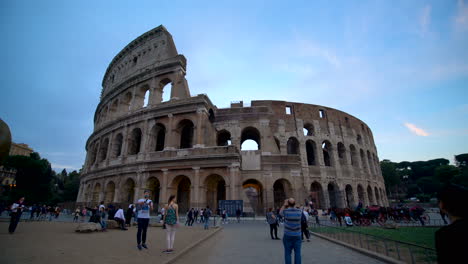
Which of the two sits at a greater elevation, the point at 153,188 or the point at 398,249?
the point at 153,188

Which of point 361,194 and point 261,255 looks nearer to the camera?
point 261,255

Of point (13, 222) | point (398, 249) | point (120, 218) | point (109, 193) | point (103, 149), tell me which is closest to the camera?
point (398, 249)

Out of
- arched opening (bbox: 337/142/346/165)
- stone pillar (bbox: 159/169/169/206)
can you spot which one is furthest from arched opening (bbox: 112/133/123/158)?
arched opening (bbox: 337/142/346/165)

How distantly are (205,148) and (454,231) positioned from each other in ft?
62.1

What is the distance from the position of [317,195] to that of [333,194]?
285cm

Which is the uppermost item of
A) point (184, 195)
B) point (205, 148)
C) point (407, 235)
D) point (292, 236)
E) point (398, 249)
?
point (205, 148)

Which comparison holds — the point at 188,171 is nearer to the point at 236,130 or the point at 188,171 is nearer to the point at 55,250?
the point at 236,130

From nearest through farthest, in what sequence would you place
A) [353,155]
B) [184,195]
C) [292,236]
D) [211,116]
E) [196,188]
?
[292,236] < [196,188] < [184,195] < [211,116] < [353,155]

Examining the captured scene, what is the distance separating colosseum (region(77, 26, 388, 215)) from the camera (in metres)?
20.4

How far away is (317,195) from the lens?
25891mm

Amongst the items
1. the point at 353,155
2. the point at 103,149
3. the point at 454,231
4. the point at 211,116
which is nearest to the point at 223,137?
the point at 211,116

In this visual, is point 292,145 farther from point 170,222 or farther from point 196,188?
point 170,222

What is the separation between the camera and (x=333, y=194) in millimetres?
27156

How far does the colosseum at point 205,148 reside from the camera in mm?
20359
